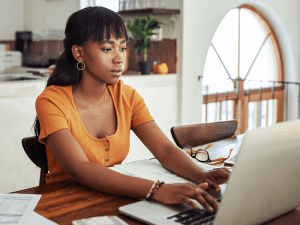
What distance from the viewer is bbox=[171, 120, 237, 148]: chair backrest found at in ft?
5.89

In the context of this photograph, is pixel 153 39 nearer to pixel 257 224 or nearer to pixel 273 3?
pixel 273 3

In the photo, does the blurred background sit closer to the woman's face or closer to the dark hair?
the dark hair

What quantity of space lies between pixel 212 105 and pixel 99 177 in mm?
3553

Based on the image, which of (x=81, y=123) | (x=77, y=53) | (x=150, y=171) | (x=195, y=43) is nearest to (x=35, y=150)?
(x=81, y=123)

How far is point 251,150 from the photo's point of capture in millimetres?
689

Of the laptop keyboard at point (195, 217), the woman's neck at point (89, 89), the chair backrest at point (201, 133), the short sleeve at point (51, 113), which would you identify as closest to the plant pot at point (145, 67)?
the chair backrest at point (201, 133)

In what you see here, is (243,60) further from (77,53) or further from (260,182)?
(260,182)

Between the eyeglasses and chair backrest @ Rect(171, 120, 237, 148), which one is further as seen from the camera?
chair backrest @ Rect(171, 120, 237, 148)

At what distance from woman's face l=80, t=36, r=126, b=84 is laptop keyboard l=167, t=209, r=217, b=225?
656 millimetres

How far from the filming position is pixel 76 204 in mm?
956

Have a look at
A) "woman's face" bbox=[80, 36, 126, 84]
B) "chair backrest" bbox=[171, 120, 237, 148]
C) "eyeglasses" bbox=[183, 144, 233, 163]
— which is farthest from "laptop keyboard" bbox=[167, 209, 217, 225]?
"chair backrest" bbox=[171, 120, 237, 148]

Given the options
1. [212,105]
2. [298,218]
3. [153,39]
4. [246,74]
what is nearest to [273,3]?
[246,74]

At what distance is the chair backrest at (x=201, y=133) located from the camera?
179cm

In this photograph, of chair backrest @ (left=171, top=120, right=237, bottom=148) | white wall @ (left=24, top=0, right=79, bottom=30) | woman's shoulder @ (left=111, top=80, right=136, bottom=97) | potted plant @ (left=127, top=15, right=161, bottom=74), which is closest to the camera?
woman's shoulder @ (left=111, top=80, right=136, bottom=97)
